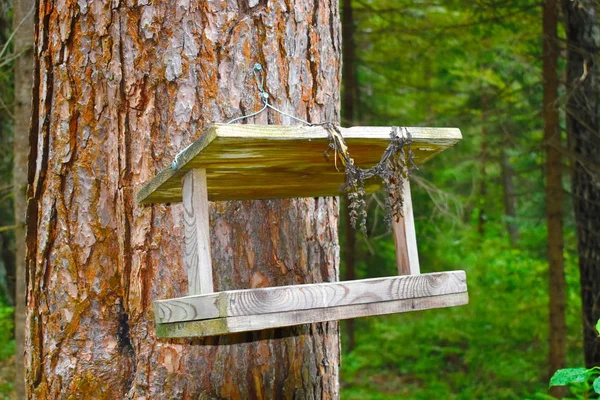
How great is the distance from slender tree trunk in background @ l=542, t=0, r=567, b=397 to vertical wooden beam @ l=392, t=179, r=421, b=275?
549 cm

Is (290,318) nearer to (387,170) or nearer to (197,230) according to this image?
(197,230)

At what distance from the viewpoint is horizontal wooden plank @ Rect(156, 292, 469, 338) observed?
176 centimetres

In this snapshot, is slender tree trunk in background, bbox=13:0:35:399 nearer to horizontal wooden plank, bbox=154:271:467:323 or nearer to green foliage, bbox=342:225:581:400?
horizontal wooden plank, bbox=154:271:467:323

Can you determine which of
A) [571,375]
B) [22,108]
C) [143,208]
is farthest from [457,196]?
[571,375]

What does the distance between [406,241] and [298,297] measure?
0.61 metres

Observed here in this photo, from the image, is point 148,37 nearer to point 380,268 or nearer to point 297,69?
point 297,69

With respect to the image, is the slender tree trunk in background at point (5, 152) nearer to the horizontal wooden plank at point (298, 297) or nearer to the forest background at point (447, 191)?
the forest background at point (447, 191)

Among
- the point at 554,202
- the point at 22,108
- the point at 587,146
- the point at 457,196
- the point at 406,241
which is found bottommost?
the point at 406,241

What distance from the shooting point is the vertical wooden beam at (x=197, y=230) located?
1.97 meters

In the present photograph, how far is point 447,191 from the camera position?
29.3 feet

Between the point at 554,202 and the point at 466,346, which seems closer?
the point at 554,202

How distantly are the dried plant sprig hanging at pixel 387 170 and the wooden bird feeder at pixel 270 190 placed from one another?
3cm

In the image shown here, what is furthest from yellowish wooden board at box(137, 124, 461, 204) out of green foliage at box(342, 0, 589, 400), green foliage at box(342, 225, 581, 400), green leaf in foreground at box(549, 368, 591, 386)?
green foliage at box(342, 225, 581, 400)

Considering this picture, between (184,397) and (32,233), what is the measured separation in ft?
2.69
